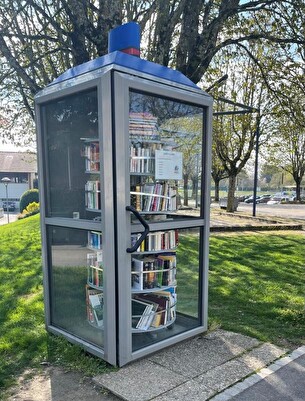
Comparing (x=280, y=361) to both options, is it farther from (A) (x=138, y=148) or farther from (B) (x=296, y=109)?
(B) (x=296, y=109)

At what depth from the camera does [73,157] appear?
10.6ft

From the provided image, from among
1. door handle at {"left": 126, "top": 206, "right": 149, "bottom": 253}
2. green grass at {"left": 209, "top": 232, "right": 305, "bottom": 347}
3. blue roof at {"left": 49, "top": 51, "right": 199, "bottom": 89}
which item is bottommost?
green grass at {"left": 209, "top": 232, "right": 305, "bottom": 347}

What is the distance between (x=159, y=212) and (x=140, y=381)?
1443 millimetres

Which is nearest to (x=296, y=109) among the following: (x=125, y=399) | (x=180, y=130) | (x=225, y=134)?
(x=180, y=130)

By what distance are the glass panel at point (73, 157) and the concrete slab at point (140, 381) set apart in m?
1.35

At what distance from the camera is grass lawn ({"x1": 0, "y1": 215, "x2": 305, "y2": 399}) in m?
3.10

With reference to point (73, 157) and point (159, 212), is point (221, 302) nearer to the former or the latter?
point (159, 212)

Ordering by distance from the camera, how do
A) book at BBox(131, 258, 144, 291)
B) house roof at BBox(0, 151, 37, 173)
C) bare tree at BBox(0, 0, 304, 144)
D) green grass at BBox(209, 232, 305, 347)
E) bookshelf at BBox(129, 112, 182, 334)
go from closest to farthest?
bookshelf at BBox(129, 112, 182, 334) → book at BBox(131, 258, 144, 291) → green grass at BBox(209, 232, 305, 347) → bare tree at BBox(0, 0, 304, 144) → house roof at BBox(0, 151, 37, 173)

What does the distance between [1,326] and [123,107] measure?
2814mm

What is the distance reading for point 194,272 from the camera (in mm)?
3652

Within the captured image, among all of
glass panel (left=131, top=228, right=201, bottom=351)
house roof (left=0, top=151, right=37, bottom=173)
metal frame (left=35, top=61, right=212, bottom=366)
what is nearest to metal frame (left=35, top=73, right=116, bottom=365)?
metal frame (left=35, top=61, right=212, bottom=366)

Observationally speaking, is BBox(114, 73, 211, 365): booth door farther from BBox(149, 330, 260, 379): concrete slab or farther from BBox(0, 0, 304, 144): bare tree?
BBox(0, 0, 304, 144): bare tree

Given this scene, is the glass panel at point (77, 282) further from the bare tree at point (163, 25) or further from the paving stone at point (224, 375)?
the bare tree at point (163, 25)

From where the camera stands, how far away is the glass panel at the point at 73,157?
2988 millimetres
